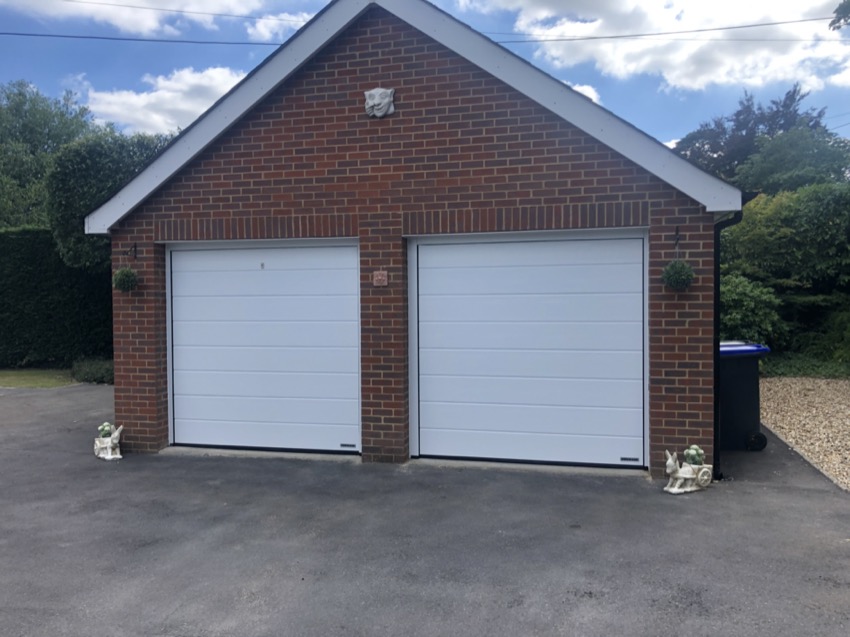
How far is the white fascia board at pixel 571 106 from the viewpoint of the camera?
20.0 feet

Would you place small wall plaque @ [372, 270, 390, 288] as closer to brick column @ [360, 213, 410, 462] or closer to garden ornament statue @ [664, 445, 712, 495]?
brick column @ [360, 213, 410, 462]

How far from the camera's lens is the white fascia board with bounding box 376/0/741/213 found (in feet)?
20.0

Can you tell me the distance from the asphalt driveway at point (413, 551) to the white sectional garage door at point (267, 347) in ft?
1.91

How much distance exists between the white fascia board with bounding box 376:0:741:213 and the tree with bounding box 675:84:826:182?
33758mm

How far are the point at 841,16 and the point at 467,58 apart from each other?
38.3 ft

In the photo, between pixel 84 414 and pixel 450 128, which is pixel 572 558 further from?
pixel 84 414

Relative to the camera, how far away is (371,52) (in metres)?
7.04

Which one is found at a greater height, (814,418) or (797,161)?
(797,161)

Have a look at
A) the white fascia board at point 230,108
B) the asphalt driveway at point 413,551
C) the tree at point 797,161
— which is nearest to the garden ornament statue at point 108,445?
the asphalt driveway at point 413,551

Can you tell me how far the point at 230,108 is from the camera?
23.5ft

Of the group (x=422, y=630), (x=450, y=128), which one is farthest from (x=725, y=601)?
(x=450, y=128)

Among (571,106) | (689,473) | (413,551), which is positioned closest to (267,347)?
(413,551)

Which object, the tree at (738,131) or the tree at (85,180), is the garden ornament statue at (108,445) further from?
the tree at (738,131)

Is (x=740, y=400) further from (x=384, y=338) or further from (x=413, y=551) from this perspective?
(x=413, y=551)
